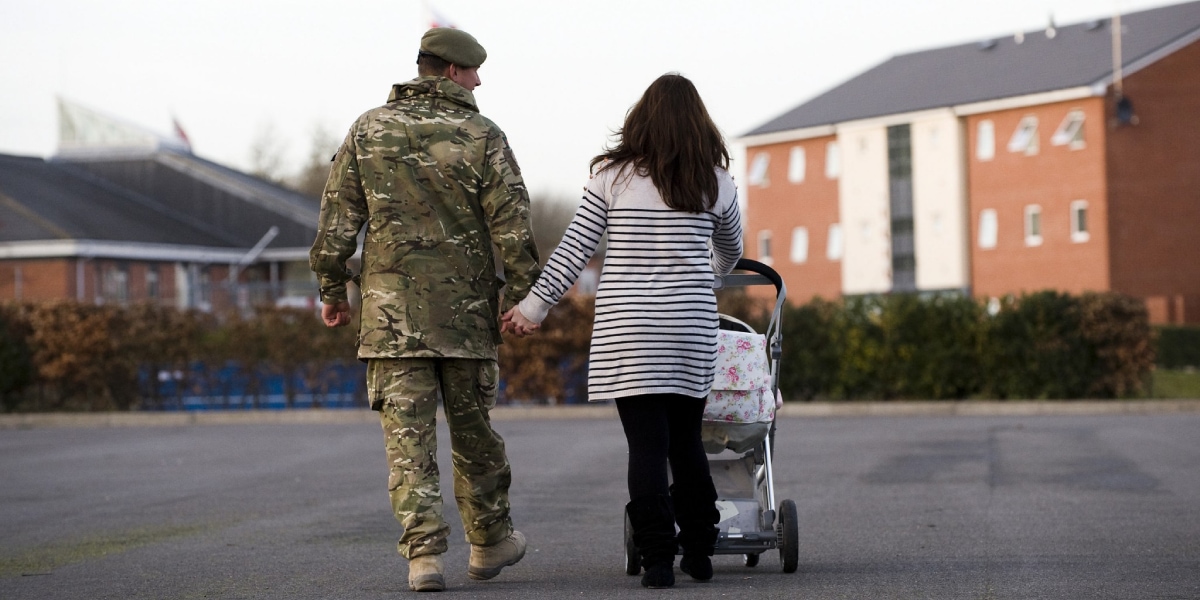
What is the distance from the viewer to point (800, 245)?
66.8m

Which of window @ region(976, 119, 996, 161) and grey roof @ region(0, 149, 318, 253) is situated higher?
window @ region(976, 119, 996, 161)

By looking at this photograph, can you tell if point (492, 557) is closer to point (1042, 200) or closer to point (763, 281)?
point (763, 281)

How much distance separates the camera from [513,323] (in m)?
5.55

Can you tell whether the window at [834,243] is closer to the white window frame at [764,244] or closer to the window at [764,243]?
the white window frame at [764,244]

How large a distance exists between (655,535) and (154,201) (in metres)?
54.8

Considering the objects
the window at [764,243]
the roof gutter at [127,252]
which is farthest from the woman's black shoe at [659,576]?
the window at [764,243]

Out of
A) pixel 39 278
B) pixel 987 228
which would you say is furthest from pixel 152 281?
pixel 987 228

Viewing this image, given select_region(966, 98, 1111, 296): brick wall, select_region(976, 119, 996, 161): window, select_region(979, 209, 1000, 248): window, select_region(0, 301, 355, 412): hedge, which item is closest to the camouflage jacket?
select_region(0, 301, 355, 412): hedge

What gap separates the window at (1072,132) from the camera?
2163 inches

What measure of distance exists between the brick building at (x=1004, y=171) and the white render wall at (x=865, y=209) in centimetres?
7

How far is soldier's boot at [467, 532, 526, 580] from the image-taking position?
585 cm

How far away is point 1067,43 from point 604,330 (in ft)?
186

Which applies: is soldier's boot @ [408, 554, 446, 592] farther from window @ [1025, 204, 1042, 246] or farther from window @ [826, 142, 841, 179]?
window @ [826, 142, 841, 179]

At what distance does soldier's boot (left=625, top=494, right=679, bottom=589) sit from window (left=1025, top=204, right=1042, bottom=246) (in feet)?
177
